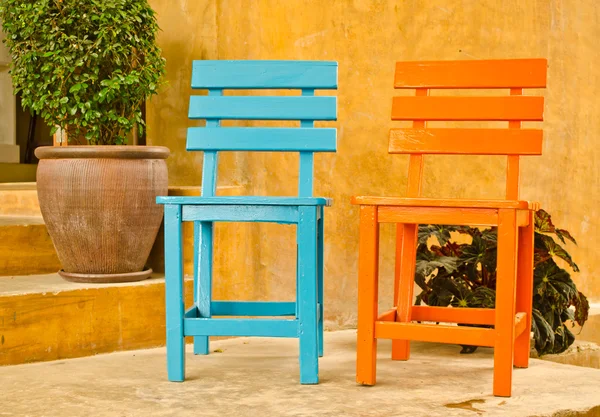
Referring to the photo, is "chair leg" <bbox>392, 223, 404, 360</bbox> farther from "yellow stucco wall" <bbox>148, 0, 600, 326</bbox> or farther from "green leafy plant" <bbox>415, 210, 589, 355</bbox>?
"yellow stucco wall" <bbox>148, 0, 600, 326</bbox>

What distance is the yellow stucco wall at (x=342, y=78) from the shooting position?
401cm

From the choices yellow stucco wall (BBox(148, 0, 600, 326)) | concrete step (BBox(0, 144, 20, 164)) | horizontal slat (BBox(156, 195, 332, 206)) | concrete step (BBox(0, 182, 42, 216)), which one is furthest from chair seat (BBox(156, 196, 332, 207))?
concrete step (BBox(0, 144, 20, 164))

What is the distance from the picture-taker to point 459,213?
2627 mm

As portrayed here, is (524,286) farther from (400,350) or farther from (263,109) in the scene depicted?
(263,109)

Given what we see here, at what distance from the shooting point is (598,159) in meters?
4.41

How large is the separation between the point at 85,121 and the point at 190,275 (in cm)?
78

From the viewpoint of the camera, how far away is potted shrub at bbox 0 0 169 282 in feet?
11.2

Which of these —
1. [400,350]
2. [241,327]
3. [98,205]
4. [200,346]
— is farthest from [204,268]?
[400,350]

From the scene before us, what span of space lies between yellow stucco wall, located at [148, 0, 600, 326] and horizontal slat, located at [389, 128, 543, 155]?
3.06 ft

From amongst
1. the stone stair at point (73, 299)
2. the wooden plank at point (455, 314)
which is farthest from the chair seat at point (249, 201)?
the stone stair at point (73, 299)

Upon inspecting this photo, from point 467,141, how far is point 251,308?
3.17ft

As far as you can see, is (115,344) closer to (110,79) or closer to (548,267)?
(110,79)

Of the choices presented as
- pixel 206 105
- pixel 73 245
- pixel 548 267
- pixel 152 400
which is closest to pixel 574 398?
pixel 548 267

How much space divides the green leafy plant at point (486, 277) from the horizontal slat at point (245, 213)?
84 centimetres
